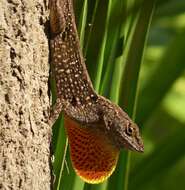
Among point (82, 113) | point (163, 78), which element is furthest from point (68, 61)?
point (163, 78)

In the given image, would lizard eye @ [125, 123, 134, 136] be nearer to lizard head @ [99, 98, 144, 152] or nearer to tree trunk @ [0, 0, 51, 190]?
lizard head @ [99, 98, 144, 152]

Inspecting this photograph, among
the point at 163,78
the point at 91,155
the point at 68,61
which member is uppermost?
the point at 68,61

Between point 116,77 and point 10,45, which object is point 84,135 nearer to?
point 116,77

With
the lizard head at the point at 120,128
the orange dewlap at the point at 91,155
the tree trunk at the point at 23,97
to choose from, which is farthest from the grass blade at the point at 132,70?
the tree trunk at the point at 23,97

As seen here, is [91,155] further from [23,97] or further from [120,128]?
[23,97]

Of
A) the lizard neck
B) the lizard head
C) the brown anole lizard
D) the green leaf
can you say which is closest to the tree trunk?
the brown anole lizard

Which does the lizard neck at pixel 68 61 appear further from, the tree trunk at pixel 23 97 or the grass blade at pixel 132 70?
the tree trunk at pixel 23 97

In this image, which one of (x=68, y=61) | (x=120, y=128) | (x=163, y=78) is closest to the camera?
(x=68, y=61)
